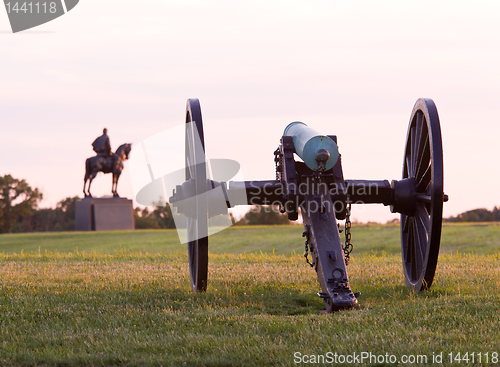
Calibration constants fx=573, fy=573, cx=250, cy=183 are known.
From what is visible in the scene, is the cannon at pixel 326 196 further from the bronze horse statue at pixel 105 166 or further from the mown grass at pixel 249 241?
the bronze horse statue at pixel 105 166

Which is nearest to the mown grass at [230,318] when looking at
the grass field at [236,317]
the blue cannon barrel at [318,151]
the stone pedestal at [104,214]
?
the grass field at [236,317]

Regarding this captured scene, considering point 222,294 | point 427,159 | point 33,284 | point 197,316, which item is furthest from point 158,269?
point 427,159

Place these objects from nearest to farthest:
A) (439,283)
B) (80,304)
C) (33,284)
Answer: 1. (80,304)
2. (439,283)
3. (33,284)

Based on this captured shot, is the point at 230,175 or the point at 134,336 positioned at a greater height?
the point at 230,175

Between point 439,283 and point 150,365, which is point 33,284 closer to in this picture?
point 150,365

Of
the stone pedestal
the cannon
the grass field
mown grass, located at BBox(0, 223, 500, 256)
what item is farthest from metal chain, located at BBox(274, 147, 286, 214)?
the stone pedestal

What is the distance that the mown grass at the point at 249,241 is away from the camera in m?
17.0

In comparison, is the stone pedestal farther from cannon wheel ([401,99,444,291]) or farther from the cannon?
cannon wheel ([401,99,444,291])

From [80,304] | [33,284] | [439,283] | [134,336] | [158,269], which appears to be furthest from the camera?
[158,269]

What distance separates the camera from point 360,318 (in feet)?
16.3

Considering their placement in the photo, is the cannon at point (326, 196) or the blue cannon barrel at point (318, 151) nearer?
the cannon at point (326, 196)

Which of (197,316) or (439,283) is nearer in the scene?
(197,316)

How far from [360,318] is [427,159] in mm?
2323

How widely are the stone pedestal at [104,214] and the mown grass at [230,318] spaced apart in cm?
1818
